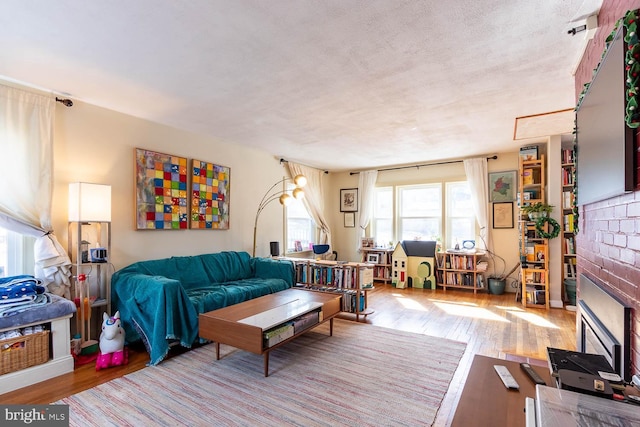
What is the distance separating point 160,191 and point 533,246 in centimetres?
531

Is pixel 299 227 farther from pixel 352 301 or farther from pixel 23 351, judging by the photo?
pixel 23 351

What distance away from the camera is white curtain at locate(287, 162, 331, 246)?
6183 mm

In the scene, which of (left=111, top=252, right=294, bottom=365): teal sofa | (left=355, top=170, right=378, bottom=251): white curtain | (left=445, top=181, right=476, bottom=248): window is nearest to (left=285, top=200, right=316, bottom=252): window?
(left=355, top=170, right=378, bottom=251): white curtain

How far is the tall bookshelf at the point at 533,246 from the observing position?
4.43 meters

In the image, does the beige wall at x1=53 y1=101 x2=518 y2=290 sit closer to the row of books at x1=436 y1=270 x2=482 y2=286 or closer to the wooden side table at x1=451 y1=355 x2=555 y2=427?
the row of books at x1=436 y1=270 x2=482 y2=286

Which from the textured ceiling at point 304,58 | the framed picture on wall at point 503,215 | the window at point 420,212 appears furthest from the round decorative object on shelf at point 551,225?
the window at point 420,212

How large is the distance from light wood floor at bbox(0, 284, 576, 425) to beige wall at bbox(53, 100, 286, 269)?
4.09 feet

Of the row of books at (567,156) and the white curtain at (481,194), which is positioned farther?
the white curtain at (481,194)

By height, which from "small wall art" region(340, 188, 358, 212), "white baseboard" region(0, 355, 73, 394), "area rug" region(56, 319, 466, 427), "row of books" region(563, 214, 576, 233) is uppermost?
"small wall art" region(340, 188, 358, 212)

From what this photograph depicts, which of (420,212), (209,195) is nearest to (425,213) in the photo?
(420,212)

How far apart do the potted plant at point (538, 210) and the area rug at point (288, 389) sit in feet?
8.53

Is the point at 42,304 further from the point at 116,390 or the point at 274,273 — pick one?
the point at 274,273

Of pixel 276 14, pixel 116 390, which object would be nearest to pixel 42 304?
pixel 116 390

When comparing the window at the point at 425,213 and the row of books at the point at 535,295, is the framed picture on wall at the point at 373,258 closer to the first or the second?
the window at the point at 425,213
